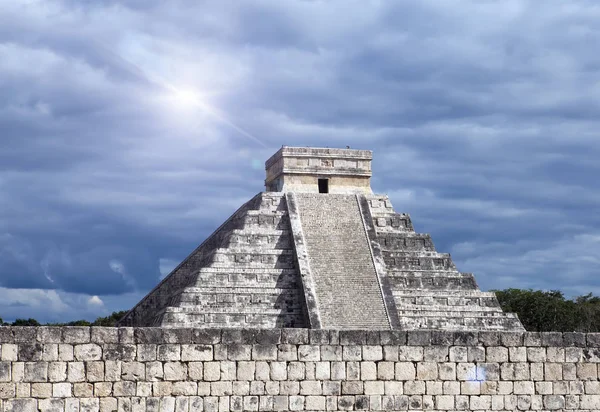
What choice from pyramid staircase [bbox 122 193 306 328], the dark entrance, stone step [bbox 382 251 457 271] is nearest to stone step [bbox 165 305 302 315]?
pyramid staircase [bbox 122 193 306 328]

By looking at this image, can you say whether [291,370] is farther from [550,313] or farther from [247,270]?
[550,313]

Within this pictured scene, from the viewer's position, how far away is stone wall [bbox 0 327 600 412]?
13.8 m

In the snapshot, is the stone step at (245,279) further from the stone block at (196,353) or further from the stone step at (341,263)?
the stone block at (196,353)

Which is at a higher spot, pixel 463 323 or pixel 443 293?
pixel 443 293

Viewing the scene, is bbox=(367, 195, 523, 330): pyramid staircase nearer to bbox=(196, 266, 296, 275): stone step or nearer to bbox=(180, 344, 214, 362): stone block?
bbox=(196, 266, 296, 275): stone step

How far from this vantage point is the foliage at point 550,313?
48188mm

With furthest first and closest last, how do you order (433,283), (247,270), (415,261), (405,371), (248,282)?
(415,261) → (433,283) → (247,270) → (248,282) → (405,371)

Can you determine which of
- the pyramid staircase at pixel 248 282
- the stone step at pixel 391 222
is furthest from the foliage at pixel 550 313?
the pyramid staircase at pixel 248 282

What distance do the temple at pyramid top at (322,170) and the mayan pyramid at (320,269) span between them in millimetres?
32

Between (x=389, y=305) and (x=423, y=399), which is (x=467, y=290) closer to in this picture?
(x=389, y=305)

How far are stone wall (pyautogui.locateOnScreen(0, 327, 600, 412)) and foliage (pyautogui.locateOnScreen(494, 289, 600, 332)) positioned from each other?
108 feet

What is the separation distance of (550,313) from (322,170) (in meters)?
18.1

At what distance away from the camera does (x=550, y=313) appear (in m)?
48.4

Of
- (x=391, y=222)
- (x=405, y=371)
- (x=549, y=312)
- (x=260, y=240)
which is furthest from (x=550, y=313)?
(x=405, y=371)
